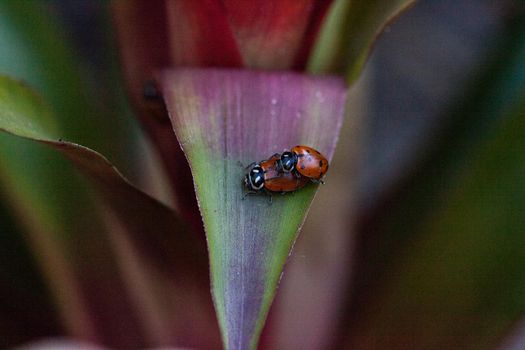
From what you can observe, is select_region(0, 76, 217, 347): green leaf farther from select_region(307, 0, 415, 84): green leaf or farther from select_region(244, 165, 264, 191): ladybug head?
select_region(307, 0, 415, 84): green leaf

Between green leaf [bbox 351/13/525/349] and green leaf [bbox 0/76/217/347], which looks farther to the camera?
green leaf [bbox 351/13/525/349]

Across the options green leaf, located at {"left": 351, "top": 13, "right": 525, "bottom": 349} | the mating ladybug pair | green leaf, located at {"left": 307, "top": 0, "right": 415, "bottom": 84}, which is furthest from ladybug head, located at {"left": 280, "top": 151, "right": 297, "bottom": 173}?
green leaf, located at {"left": 351, "top": 13, "right": 525, "bottom": 349}

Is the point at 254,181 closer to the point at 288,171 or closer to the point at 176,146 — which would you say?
the point at 288,171

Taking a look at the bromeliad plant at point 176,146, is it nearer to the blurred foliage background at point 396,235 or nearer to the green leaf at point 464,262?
the blurred foliage background at point 396,235

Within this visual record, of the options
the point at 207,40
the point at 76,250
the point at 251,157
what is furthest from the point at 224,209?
the point at 76,250

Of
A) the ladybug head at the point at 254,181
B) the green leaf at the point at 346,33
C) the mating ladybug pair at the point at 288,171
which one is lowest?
the ladybug head at the point at 254,181

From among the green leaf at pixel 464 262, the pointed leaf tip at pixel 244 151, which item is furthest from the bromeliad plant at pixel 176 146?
the green leaf at pixel 464 262
